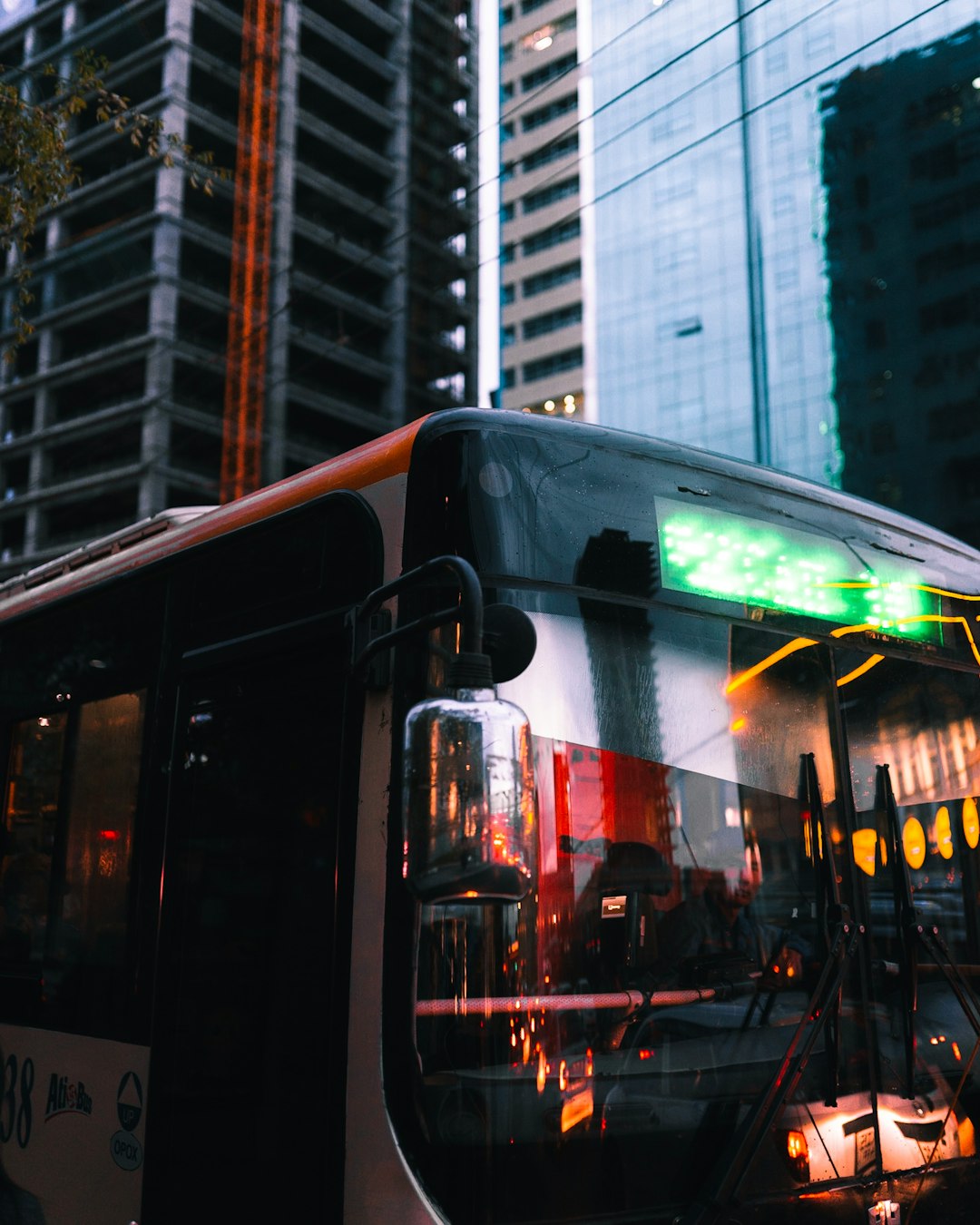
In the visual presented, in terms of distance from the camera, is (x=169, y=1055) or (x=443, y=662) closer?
(x=443, y=662)

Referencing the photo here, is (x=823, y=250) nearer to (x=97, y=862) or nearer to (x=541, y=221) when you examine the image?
(x=541, y=221)

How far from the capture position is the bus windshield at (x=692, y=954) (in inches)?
110

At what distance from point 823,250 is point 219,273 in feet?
82.7

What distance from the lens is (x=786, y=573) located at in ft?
11.9

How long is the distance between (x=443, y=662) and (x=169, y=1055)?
5.09ft

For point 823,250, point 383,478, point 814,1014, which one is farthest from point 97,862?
point 823,250

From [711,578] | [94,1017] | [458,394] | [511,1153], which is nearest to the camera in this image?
[511,1153]

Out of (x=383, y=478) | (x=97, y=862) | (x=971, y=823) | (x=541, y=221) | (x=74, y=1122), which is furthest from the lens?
(x=541, y=221)

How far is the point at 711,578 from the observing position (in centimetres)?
341

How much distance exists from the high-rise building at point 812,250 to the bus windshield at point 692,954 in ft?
120

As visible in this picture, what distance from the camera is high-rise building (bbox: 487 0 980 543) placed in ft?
133

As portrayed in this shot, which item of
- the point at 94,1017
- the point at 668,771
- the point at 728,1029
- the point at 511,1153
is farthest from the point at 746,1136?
the point at 94,1017

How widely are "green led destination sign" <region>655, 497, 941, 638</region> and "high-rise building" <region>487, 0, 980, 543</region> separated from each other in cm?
3590

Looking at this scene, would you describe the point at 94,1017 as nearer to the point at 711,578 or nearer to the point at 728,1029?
the point at 728,1029
